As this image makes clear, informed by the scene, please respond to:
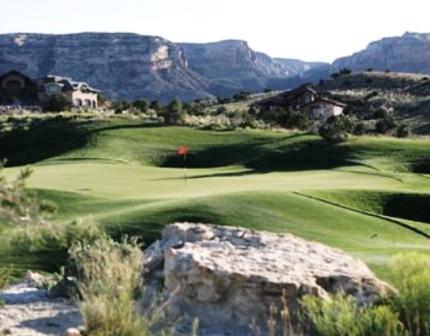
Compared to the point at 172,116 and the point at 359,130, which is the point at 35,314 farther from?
the point at 172,116

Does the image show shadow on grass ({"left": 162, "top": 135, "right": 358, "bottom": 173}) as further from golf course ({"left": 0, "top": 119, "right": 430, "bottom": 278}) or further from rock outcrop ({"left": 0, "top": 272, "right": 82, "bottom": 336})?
rock outcrop ({"left": 0, "top": 272, "right": 82, "bottom": 336})

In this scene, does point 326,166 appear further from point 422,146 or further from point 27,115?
point 27,115

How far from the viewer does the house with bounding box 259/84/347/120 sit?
86062 mm

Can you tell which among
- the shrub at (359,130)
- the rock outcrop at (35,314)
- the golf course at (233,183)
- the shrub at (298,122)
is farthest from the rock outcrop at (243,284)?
the shrub at (298,122)

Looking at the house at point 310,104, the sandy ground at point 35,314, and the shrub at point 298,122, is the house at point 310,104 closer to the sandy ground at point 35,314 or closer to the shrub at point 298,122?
the shrub at point 298,122

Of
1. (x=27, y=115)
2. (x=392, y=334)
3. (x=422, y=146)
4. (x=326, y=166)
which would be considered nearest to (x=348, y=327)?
(x=392, y=334)

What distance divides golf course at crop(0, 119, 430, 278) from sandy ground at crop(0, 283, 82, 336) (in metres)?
1.03

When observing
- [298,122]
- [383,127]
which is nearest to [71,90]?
[298,122]

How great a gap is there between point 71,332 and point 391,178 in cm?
2954

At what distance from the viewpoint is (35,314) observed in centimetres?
1067

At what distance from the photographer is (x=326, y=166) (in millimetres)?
43844

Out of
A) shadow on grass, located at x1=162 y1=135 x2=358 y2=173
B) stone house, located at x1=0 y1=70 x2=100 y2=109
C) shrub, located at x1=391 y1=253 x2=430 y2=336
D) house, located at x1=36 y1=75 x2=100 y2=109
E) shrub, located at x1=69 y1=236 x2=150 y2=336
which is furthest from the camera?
house, located at x1=36 y1=75 x2=100 y2=109

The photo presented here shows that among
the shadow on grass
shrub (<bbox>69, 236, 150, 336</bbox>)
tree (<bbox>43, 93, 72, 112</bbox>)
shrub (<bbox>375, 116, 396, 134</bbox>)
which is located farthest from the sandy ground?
tree (<bbox>43, 93, 72, 112</bbox>)

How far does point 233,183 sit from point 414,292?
24747 mm
